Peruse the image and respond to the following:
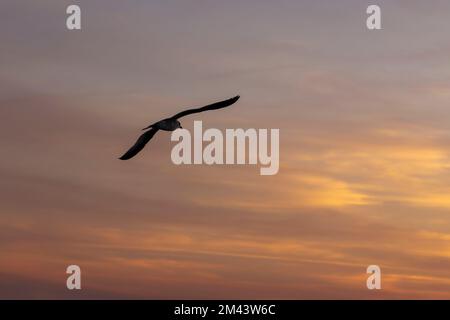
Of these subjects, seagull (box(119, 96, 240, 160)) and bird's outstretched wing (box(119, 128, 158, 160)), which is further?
bird's outstretched wing (box(119, 128, 158, 160))

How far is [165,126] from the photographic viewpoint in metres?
53.3

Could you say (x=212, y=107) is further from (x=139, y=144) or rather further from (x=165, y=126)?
(x=139, y=144)

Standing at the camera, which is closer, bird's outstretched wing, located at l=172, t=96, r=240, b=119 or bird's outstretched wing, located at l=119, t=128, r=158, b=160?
bird's outstretched wing, located at l=172, t=96, r=240, b=119

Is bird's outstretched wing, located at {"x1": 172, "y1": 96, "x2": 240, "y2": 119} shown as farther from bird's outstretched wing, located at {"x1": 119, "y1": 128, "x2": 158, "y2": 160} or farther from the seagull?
bird's outstretched wing, located at {"x1": 119, "y1": 128, "x2": 158, "y2": 160}

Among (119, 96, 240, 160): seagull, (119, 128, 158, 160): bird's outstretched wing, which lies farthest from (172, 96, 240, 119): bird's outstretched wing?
(119, 128, 158, 160): bird's outstretched wing

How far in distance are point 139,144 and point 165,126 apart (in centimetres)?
463

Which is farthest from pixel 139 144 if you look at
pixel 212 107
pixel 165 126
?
pixel 212 107

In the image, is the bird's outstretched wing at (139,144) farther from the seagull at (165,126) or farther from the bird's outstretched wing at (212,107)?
the bird's outstretched wing at (212,107)

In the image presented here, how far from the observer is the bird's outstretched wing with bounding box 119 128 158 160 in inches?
2255

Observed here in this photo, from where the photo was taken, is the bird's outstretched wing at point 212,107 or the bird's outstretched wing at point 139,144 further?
the bird's outstretched wing at point 139,144

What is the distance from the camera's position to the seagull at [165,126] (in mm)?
52375

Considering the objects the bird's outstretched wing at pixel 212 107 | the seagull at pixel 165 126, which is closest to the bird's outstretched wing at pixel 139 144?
the seagull at pixel 165 126
